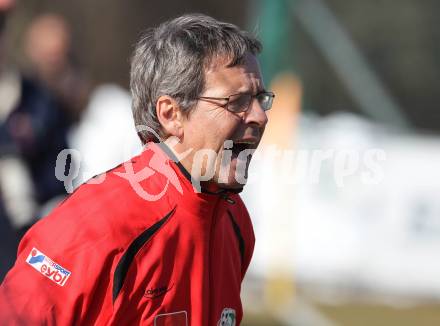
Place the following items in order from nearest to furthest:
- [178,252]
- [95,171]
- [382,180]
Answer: [178,252] → [95,171] → [382,180]

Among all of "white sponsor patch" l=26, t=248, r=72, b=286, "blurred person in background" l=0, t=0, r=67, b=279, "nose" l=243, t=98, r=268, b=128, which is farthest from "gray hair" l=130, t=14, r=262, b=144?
"blurred person in background" l=0, t=0, r=67, b=279

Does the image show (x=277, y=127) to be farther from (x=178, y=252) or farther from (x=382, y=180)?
(x=178, y=252)

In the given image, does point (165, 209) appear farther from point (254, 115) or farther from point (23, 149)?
point (23, 149)

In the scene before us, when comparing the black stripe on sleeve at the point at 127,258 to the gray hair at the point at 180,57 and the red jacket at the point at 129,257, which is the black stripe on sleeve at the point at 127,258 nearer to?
the red jacket at the point at 129,257

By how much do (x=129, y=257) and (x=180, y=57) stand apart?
0.76 m

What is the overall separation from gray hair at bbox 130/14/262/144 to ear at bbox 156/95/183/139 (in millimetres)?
21

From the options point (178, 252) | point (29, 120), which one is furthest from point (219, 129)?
point (29, 120)

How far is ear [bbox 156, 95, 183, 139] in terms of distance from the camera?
387cm

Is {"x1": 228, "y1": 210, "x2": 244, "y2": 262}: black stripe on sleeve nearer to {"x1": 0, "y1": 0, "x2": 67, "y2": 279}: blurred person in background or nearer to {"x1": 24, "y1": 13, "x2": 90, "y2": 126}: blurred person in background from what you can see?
{"x1": 0, "y1": 0, "x2": 67, "y2": 279}: blurred person in background

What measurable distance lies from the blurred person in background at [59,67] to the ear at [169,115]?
3.41m

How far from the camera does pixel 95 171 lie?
11.0 meters

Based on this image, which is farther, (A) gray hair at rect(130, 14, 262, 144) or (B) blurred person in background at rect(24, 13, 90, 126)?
(B) blurred person in background at rect(24, 13, 90, 126)

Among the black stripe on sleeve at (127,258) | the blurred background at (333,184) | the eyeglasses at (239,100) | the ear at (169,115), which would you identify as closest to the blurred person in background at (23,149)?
the ear at (169,115)

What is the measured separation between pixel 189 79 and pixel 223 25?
0.87ft
